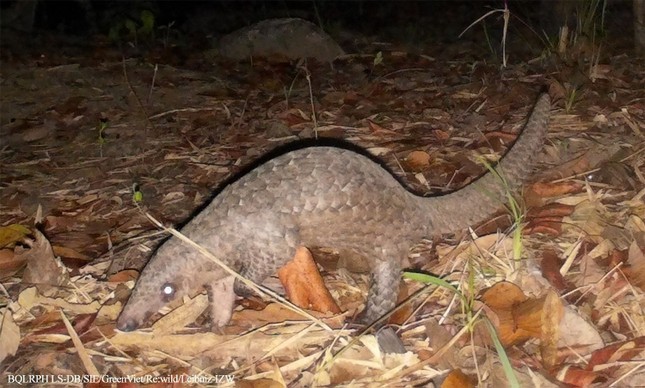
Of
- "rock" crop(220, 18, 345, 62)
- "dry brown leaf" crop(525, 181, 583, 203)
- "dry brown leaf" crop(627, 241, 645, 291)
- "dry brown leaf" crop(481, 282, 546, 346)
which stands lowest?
"rock" crop(220, 18, 345, 62)

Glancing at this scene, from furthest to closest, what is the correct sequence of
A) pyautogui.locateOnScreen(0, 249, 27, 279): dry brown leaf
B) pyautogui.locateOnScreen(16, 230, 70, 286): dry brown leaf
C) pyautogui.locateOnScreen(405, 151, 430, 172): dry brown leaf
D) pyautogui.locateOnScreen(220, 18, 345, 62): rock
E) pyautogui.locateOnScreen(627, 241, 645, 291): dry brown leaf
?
pyautogui.locateOnScreen(220, 18, 345, 62): rock < pyautogui.locateOnScreen(405, 151, 430, 172): dry brown leaf < pyautogui.locateOnScreen(0, 249, 27, 279): dry brown leaf < pyautogui.locateOnScreen(16, 230, 70, 286): dry brown leaf < pyautogui.locateOnScreen(627, 241, 645, 291): dry brown leaf

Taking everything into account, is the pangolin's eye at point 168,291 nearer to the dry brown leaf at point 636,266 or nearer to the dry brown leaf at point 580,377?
the dry brown leaf at point 580,377

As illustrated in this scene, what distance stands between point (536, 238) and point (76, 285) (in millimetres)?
1587

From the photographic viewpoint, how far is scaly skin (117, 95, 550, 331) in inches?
83.2

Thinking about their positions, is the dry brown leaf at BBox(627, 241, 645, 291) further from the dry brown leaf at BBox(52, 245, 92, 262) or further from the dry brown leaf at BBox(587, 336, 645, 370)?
the dry brown leaf at BBox(52, 245, 92, 262)

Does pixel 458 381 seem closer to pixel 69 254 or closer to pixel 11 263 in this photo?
pixel 69 254

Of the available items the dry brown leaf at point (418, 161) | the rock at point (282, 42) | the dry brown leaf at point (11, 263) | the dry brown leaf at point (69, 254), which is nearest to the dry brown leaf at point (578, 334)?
the dry brown leaf at point (418, 161)

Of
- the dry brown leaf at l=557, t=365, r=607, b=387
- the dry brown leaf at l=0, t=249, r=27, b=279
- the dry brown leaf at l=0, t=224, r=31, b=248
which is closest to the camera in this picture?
the dry brown leaf at l=557, t=365, r=607, b=387

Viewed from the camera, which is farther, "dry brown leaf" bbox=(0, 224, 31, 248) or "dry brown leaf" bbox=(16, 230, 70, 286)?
"dry brown leaf" bbox=(0, 224, 31, 248)

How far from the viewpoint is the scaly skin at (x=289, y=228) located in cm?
211

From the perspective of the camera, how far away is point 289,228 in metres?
2.12

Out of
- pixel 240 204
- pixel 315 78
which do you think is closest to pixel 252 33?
pixel 315 78

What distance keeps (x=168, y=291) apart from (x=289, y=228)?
400 mm

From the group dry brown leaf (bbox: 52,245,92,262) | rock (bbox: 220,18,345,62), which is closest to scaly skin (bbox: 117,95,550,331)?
dry brown leaf (bbox: 52,245,92,262)
